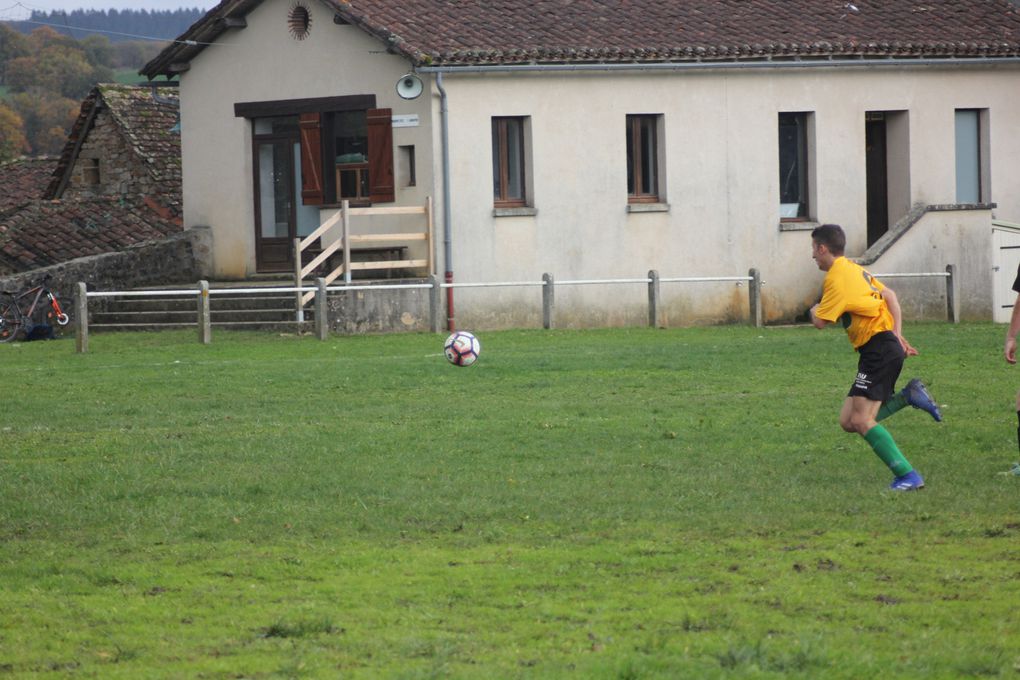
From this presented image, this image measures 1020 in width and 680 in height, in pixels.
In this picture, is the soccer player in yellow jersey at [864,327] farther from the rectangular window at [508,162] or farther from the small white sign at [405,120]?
the rectangular window at [508,162]

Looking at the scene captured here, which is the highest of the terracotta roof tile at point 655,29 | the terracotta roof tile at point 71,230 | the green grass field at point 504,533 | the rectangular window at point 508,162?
the terracotta roof tile at point 655,29

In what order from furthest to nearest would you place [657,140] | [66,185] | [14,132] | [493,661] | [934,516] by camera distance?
[14,132], [66,185], [657,140], [934,516], [493,661]

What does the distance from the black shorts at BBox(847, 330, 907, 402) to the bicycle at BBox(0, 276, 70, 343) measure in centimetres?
1914

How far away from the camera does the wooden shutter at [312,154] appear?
28648mm

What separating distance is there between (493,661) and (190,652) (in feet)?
4.10

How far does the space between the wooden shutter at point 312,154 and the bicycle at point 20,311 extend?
4.89 m

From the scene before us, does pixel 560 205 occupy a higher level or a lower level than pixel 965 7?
lower

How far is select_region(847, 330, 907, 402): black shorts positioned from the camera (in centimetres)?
1012

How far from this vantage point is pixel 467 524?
9.13m

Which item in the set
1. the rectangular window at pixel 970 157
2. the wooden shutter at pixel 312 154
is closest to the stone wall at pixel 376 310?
the wooden shutter at pixel 312 154

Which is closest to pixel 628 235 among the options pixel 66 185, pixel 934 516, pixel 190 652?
pixel 66 185

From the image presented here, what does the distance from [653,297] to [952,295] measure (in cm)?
595

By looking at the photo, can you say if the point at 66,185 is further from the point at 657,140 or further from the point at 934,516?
the point at 934,516

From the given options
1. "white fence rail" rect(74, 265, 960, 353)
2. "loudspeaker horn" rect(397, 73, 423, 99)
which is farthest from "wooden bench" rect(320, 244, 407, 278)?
"loudspeaker horn" rect(397, 73, 423, 99)
